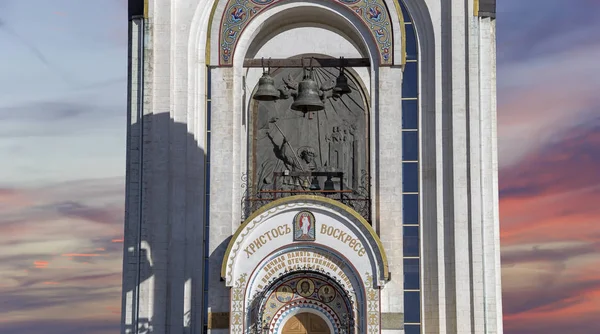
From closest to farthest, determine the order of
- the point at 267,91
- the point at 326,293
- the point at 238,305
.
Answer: the point at 238,305 → the point at 326,293 → the point at 267,91

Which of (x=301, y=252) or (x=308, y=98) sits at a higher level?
(x=308, y=98)

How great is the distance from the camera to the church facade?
89.0ft

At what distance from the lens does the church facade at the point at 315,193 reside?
89.0 feet

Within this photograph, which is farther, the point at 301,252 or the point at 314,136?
Result: the point at 314,136

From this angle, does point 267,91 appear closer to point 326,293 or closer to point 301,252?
point 301,252

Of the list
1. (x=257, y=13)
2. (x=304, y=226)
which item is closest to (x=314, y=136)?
(x=257, y=13)

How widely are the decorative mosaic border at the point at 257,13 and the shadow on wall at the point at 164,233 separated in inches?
90.4

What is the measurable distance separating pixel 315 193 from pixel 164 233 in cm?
388

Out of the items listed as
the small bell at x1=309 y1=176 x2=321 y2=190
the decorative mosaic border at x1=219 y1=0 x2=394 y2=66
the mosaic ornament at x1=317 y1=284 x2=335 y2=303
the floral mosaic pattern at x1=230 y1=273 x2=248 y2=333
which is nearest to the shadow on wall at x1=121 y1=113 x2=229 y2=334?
the floral mosaic pattern at x1=230 y1=273 x2=248 y2=333

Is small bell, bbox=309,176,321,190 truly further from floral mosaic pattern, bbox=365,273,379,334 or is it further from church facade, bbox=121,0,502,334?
floral mosaic pattern, bbox=365,273,379,334

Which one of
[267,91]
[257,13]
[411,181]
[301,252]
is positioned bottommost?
[301,252]

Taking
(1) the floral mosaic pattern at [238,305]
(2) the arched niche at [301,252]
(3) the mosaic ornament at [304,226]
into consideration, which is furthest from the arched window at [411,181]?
(1) the floral mosaic pattern at [238,305]

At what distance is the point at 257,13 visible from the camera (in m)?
29.3

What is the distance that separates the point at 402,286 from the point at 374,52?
565 centimetres
